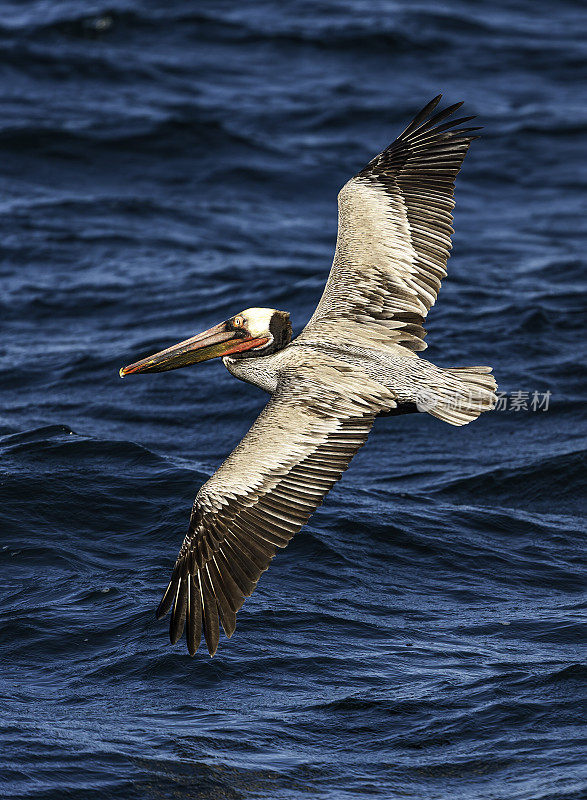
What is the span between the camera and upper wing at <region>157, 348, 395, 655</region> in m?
6.52

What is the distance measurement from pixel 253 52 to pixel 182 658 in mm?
15883

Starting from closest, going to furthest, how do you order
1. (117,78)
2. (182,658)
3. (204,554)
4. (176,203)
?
1. (204,554)
2. (182,658)
3. (176,203)
4. (117,78)

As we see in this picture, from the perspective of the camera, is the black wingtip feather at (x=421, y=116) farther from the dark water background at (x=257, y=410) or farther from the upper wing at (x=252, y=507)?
the dark water background at (x=257, y=410)

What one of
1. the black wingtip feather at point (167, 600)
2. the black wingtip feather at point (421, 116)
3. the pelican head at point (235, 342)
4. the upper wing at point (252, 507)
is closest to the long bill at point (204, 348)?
the pelican head at point (235, 342)

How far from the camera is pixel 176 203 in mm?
16375

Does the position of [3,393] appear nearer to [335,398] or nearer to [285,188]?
[335,398]

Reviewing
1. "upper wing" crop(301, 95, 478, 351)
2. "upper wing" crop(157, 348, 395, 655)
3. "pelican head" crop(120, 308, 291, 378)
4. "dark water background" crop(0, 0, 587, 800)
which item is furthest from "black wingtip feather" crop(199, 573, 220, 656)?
"upper wing" crop(301, 95, 478, 351)

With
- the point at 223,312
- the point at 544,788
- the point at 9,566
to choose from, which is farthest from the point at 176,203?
the point at 544,788

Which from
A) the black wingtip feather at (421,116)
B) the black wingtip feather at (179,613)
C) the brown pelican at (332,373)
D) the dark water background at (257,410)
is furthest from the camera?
the black wingtip feather at (421,116)

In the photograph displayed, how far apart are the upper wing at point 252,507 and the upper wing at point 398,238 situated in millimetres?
1210

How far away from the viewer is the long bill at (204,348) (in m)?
8.00

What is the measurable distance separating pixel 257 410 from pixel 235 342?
3.26 meters

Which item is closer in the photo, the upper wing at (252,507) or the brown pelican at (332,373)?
the upper wing at (252,507)


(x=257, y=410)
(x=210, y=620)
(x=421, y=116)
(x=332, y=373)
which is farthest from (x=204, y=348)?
(x=257, y=410)
